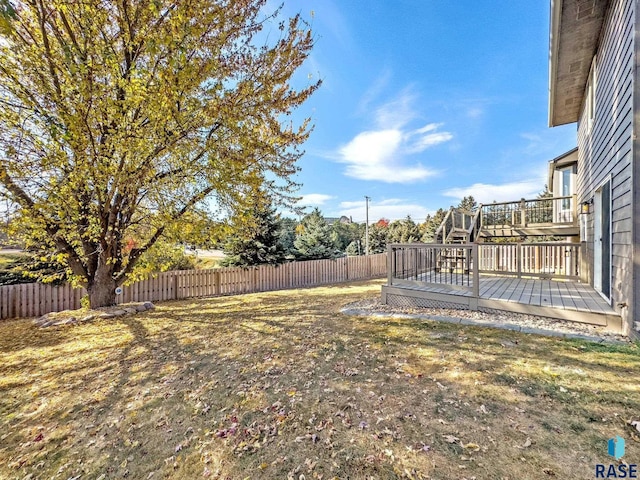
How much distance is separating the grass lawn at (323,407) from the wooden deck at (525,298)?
38.7 inches

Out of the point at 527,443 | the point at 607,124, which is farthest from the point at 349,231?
the point at 527,443

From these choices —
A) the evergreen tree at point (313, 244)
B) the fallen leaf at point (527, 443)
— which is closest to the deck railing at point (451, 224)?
the evergreen tree at point (313, 244)

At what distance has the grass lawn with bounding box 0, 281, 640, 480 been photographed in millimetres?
1896

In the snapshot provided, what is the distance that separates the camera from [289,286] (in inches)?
470

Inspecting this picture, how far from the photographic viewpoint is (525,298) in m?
5.21

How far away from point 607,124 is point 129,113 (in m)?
8.56

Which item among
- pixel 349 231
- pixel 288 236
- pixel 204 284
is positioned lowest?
pixel 204 284

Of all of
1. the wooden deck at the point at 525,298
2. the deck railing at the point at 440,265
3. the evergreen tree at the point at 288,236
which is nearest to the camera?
the wooden deck at the point at 525,298

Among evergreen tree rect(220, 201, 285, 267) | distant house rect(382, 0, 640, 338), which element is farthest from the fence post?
distant house rect(382, 0, 640, 338)

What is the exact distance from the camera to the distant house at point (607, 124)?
3.48 metres

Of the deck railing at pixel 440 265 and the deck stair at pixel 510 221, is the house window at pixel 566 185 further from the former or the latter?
the deck railing at pixel 440 265

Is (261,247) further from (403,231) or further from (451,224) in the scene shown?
(403,231)

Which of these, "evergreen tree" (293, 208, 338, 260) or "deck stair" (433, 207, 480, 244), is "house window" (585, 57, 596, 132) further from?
"evergreen tree" (293, 208, 338, 260)

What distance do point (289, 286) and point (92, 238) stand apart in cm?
729
